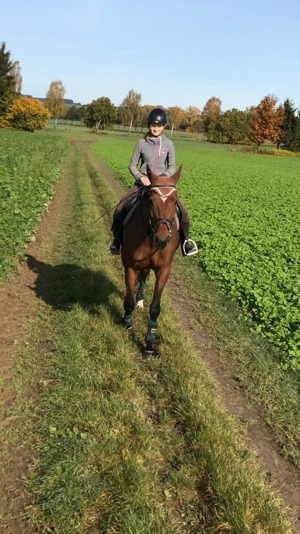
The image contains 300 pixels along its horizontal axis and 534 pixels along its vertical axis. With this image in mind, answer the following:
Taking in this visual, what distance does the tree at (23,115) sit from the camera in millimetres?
72375

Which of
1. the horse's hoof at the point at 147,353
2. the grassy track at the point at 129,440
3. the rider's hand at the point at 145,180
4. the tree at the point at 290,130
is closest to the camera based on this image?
the grassy track at the point at 129,440

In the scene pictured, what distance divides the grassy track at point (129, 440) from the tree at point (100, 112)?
12291 cm

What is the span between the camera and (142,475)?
12.1 feet

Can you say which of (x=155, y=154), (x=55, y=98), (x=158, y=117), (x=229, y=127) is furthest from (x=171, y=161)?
(x=55, y=98)

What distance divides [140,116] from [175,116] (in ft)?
81.3

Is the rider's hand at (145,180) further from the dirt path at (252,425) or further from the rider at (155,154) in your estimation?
the dirt path at (252,425)

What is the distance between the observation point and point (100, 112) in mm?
120688

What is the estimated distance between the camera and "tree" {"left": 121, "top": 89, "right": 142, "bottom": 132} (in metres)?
128

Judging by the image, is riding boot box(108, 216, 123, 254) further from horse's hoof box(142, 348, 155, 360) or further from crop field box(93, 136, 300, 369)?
crop field box(93, 136, 300, 369)

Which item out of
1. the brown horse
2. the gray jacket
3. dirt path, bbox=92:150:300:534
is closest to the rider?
the gray jacket

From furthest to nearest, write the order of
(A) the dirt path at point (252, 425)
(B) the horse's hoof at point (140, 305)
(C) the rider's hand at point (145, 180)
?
(B) the horse's hoof at point (140, 305) → (C) the rider's hand at point (145, 180) → (A) the dirt path at point (252, 425)

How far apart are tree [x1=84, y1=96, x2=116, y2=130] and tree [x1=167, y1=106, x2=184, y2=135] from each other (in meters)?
31.3

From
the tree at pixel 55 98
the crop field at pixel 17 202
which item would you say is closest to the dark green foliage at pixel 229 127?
the tree at pixel 55 98

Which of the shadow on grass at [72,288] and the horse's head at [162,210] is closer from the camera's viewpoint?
the horse's head at [162,210]
